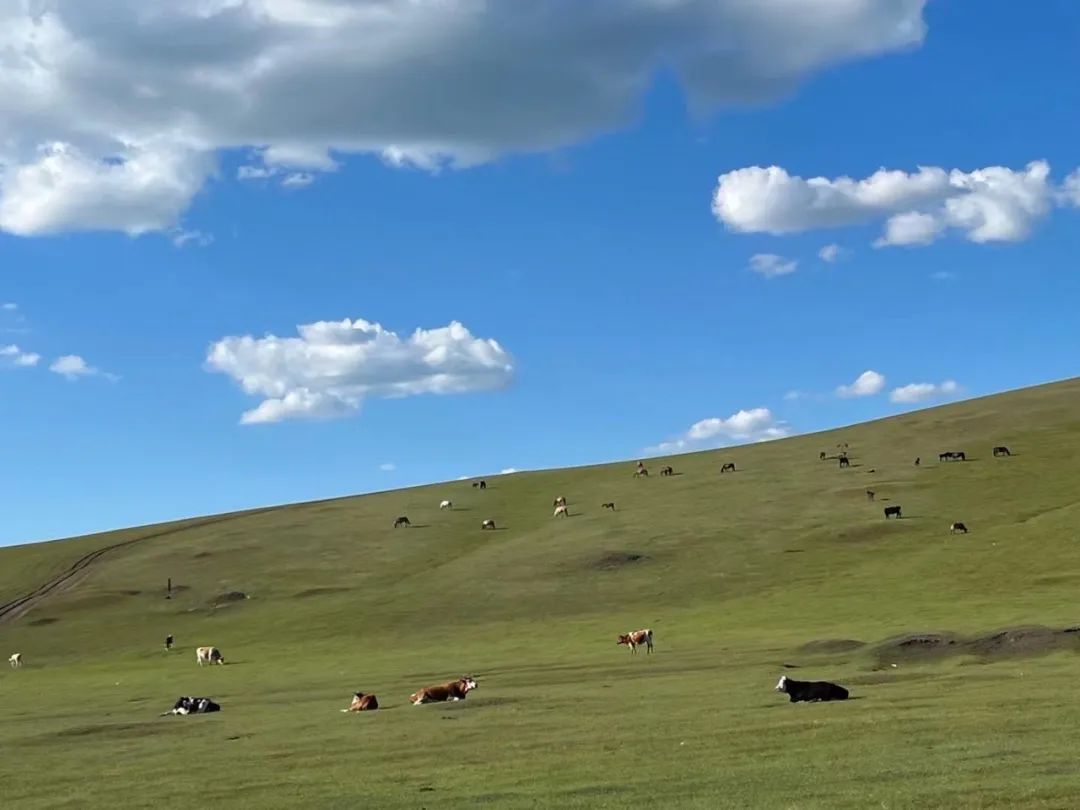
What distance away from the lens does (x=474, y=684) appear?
117 feet

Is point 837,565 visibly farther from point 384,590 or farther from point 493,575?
point 384,590

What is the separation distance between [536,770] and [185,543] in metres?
90.5

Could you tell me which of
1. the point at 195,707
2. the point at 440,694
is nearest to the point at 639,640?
the point at 440,694

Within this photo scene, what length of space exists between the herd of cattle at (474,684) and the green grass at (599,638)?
0.72m

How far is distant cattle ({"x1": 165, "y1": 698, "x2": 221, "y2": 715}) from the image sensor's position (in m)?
35.8

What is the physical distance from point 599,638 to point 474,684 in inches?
791

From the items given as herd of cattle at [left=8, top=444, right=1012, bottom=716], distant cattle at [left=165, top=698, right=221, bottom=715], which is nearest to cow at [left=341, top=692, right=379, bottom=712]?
herd of cattle at [left=8, top=444, right=1012, bottom=716]

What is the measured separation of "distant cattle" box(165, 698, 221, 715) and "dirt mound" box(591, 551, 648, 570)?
41.7 meters

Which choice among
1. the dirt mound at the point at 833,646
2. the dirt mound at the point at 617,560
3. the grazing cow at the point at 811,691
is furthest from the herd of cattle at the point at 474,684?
the dirt mound at the point at 617,560

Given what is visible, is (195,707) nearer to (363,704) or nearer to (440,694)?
(363,704)

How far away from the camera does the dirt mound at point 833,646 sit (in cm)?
3978

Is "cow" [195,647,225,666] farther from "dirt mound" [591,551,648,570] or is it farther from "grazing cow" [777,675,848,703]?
"grazing cow" [777,675,848,703]

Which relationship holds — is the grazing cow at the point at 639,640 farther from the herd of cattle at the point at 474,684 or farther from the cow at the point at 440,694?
the cow at the point at 440,694

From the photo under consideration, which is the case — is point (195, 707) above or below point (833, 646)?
above
